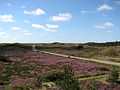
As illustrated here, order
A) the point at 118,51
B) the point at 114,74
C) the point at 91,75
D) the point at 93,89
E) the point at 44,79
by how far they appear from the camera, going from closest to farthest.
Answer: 1. the point at 93,89
2. the point at 114,74
3. the point at 44,79
4. the point at 91,75
5. the point at 118,51

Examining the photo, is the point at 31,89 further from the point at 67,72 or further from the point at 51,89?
the point at 67,72

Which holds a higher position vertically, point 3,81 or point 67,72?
point 67,72

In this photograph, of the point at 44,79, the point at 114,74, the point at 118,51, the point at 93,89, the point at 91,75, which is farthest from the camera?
the point at 118,51

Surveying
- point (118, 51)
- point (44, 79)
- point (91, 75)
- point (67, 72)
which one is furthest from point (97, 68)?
point (118, 51)

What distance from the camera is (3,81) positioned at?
33.3 metres

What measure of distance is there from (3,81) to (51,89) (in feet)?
30.6

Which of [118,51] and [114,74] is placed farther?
[118,51]

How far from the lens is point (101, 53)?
8125 centimetres

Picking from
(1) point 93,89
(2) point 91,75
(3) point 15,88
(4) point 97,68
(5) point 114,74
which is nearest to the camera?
(1) point 93,89

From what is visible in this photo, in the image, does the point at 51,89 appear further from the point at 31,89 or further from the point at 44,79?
the point at 44,79

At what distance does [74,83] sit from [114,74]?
46.0ft

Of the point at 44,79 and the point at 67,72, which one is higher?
the point at 67,72

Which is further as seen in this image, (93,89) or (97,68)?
(97,68)

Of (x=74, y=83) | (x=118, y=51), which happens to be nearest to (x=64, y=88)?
(x=74, y=83)
